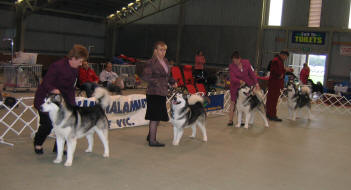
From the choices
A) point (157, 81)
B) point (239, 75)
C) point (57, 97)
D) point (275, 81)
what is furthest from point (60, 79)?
point (275, 81)

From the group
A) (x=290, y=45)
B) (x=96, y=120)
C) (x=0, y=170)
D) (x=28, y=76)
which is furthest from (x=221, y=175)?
(x=290, y=45)

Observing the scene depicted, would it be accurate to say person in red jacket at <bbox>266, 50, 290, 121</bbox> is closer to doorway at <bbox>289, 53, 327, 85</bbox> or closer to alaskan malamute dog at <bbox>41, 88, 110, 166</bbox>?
alaskan malamute dog at <bbox>41, 88, 110, 166</bbox>

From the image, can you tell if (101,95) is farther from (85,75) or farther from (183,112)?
(85,75)

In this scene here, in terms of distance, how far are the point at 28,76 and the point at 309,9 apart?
13.0 m

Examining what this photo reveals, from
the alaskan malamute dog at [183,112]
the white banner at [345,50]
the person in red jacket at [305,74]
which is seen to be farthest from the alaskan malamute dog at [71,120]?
the white banner at [345,50]

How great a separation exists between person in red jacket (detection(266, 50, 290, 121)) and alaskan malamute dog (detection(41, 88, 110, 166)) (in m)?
5.09

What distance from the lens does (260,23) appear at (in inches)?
710

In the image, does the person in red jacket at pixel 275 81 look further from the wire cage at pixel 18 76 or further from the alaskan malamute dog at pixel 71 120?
the wire cage at pixel 18 76

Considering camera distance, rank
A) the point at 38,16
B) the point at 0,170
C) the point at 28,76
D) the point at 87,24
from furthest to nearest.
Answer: the point at 87,24
the point at 38,16
the point at 28,76
the point at 0,170

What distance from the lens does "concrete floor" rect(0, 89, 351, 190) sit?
366 cm

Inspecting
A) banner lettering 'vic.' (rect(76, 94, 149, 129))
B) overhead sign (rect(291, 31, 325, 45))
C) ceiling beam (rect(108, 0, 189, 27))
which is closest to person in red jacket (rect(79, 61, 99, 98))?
banner lettering 'vic.' (rect(76, 94, 149, 129))

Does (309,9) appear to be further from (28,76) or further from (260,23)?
(28,76)

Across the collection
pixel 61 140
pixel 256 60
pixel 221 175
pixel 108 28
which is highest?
pixel 108 28

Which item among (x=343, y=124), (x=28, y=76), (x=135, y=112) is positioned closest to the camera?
(x=135, y=112)
